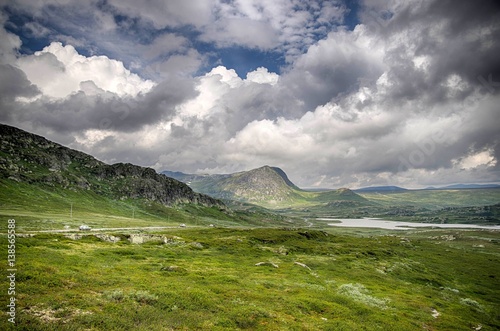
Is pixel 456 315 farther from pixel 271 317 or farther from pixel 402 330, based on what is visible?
pixel 271 317

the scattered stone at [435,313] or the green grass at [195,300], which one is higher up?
the green grass at [195,300]

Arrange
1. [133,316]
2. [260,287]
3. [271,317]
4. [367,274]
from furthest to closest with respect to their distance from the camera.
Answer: [367,274], [260,287], [271,317], [133,316]

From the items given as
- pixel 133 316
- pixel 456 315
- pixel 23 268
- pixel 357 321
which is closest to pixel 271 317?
pixel 357 321

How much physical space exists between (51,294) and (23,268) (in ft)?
27.9

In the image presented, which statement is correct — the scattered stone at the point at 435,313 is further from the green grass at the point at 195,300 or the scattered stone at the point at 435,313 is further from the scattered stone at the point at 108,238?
the scattered stone at the point at 108,238

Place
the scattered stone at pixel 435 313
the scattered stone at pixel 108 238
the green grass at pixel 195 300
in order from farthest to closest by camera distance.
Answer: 1. the scattered stone at pixel 108 238
2. the scattered stone at pixel 435 313
3. the green grass at pixel 195 300

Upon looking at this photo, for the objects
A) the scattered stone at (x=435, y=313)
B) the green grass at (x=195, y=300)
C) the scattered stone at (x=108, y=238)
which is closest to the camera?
the green grass at (x=195, y=300)

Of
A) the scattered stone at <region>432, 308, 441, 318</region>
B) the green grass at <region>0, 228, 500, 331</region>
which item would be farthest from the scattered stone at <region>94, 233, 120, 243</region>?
the scattered stone at <region>432, 308, 441, 318</region>

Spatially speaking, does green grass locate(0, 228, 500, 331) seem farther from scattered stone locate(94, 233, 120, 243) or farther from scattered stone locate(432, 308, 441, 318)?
scattered stone locate(94, 233, 120, 243)

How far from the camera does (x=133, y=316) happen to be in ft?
85.2

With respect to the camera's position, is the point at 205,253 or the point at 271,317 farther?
the point at 205,253

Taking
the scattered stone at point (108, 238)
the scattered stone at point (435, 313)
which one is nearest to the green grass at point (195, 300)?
the scattered stone at point (435, 313)

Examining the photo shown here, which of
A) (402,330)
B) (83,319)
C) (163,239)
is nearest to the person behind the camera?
(83,319)

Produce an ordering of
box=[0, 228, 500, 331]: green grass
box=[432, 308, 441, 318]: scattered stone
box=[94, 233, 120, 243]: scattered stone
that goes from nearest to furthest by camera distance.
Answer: box=[0, 228, 500, 331]: green grass, box=[432, 308, 441, 318]: scattered stone, box=[94, 233, 120, 243]: scattered stone
